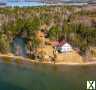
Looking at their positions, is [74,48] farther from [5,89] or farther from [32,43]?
[5,89]

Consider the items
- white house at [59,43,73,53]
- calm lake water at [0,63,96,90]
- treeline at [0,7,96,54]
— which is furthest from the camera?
treeline at [0,7,96,54]

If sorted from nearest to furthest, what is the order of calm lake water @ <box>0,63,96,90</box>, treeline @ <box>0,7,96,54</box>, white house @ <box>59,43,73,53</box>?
calm lake water @ <box>0,63,96,90</box> < white house @ <box>59,43,73,53</box> < treeline @ <box>0,7,96,54</box>

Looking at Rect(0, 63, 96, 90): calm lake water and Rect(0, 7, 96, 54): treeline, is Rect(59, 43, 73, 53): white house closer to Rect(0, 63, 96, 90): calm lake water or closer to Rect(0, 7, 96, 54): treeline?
Rect(0, 7, 96, 54): treeline

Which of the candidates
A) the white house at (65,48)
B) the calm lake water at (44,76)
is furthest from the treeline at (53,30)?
the calm lake water at (44,76)

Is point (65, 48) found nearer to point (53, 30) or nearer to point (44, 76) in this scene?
point (53, 30)

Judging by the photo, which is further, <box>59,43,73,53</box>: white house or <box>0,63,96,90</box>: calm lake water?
<box>59,43,73,53</box>: white house

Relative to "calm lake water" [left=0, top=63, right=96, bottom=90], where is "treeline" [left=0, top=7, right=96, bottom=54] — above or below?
above

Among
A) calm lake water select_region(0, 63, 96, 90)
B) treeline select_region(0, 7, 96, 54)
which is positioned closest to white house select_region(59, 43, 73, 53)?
treeline select_region(0, 7, 96, 54)

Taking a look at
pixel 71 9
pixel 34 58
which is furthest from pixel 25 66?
pixel 71 9

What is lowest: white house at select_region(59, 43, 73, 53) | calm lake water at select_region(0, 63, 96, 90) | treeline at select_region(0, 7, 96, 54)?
calm lake water at select_region(0, 63, 96, 90)
